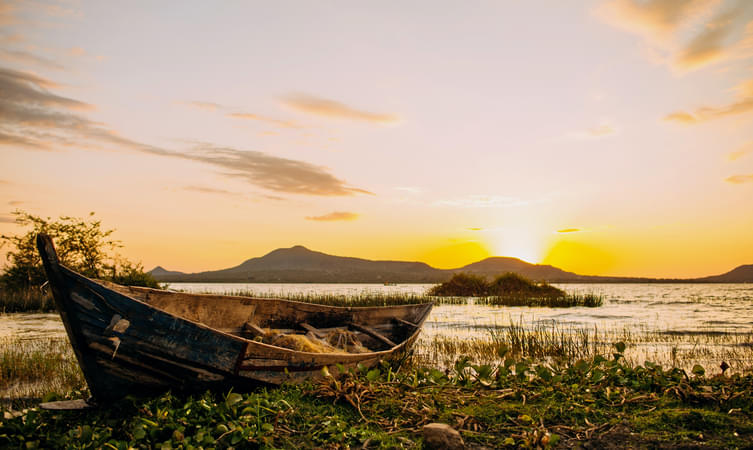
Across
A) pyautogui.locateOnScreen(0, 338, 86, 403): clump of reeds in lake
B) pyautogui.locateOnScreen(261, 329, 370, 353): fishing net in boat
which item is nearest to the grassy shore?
pyautogui.locateOnScreen(261, 329, 370, 353): fishing net in boat

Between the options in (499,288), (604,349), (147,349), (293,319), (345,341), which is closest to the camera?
(147,349)

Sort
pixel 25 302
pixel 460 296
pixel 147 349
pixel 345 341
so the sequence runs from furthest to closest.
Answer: pixel 460 296 → pixel 25 302 → pixel 345 341 → pixel 147 349

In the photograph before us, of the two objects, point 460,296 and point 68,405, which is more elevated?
point 68,405

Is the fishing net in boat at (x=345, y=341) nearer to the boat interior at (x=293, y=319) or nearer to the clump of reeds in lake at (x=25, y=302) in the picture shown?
the boat interior at (x=293, y=319)

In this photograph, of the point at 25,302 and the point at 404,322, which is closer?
the point at 404,322

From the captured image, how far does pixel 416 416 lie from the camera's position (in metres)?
4.55

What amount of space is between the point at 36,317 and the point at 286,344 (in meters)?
14.0

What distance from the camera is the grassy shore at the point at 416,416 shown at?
3.96 meters

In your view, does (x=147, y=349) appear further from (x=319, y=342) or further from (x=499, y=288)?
(x=499, y=288)

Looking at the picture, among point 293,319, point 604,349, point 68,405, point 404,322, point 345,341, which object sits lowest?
point 604,349

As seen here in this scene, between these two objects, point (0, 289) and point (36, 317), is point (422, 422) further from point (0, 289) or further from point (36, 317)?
point (0, 289)

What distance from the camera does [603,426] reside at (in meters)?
4.27

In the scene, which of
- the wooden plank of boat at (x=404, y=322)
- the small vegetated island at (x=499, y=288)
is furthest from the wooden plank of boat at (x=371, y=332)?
the small vegetated island at (x=499, y=288)

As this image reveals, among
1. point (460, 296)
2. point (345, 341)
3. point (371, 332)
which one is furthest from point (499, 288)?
point (345, 341)
